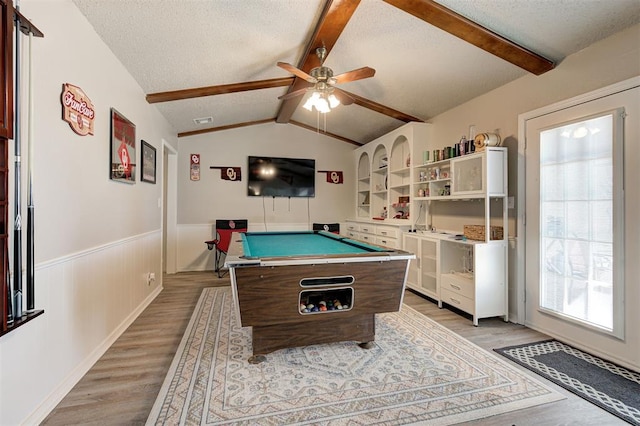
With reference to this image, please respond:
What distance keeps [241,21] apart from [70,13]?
3.50 feet

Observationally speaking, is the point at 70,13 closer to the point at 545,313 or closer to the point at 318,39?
the point at 318,39

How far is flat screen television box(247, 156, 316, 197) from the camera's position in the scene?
5.20 m

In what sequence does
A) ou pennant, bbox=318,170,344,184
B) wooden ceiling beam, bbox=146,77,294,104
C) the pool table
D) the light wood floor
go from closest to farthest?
the light wood floor → the pool table → wooden ceiling beam, bbox=146,77,294,104 → ou pennant, bbox=318,170,344,184

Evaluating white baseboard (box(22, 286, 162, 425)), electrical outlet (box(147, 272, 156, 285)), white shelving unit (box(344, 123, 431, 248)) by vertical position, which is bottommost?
white baseboard (box(22, 286, 162, 425))

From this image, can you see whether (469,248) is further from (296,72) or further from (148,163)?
(148,163)

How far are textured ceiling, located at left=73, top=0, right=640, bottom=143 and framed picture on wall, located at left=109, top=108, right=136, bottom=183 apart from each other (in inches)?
21.1

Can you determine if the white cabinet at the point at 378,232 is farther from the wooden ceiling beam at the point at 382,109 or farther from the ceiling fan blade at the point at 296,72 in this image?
the ceiling fan blade at the point at 296,72

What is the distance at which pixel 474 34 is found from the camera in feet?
7.43

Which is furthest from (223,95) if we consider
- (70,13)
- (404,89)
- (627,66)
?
(627,66)

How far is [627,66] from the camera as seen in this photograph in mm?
2033

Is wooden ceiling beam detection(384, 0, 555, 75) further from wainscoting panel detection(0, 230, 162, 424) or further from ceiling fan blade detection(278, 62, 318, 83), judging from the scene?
wainscoting panel detection(0, 230, 162, 424)

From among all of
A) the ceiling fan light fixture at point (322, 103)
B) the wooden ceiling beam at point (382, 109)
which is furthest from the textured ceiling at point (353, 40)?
the ceiling fan light fixture at point (322, 103)

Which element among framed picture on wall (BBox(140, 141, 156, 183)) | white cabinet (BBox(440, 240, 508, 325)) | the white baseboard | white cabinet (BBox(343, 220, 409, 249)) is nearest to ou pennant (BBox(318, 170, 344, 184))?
white cabinet (BBox(343, 220, 409, 249))

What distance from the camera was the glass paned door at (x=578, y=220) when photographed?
7.07 feet
